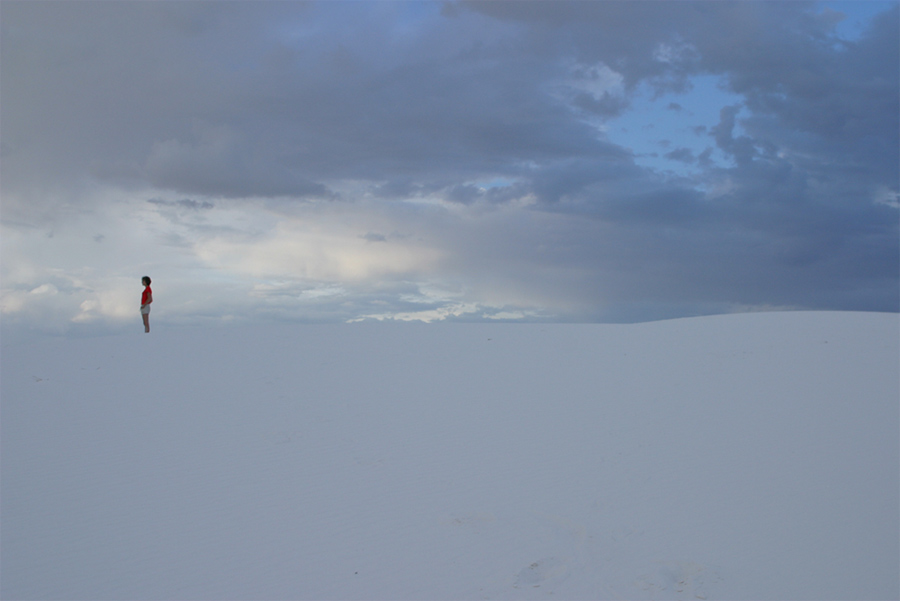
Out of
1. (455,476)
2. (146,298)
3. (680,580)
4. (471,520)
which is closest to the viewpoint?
(680,580)

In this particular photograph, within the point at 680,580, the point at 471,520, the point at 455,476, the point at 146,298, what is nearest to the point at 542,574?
the point at 471,520

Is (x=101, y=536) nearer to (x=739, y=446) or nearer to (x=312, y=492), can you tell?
(x=312, y=492)

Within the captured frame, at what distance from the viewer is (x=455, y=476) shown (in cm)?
757

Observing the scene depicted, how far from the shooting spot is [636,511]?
679 cm

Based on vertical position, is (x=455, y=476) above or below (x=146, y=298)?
below

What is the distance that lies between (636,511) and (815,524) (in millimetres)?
1949

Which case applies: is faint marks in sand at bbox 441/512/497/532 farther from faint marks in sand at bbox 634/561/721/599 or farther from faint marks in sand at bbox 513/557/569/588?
faint marks in sand at bbox 634/561/721/599

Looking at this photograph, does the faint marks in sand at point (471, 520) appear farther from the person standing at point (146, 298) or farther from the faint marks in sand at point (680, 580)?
the person standing at point (146, 298)

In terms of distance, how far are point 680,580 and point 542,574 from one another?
1.32 metres

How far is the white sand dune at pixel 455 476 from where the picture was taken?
568 cm

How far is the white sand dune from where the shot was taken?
5.68m

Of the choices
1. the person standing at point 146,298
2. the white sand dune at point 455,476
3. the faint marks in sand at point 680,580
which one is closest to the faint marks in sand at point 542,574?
the white sand dune at point 455,476

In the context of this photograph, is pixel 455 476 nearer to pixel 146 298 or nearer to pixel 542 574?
pixel 542 574

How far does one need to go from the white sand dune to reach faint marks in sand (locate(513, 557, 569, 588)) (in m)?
0.02
